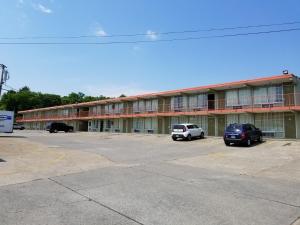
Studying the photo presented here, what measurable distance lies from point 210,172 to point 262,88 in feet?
62.8

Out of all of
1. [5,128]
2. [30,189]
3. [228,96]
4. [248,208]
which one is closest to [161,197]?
[248,208]

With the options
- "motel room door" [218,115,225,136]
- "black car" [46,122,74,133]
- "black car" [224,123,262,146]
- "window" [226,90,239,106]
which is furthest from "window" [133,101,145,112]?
"black car" [224,123,262,146]

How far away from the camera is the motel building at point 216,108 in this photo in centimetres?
2522

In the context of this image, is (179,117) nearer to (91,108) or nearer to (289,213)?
(91,108)

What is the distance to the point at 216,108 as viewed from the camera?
30156mm

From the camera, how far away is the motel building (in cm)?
2522

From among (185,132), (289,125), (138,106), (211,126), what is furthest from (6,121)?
(289,125)

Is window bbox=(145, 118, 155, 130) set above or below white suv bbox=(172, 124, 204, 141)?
above

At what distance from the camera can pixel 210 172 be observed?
10922 mm

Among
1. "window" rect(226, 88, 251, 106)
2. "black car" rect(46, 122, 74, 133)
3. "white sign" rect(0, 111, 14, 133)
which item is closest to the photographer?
"window" rect(226, 88, 251, 106)

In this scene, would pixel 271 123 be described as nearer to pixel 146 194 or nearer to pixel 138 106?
pixel 138 106

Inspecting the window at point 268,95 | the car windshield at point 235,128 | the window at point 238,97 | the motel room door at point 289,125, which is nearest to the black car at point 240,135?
the car windshield at point 235,128

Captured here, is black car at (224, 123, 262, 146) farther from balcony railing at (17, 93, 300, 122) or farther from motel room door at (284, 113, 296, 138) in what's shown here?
motel room door at (284, 113, 296, 138)

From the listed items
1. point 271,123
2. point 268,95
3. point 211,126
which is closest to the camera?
point 271,123
